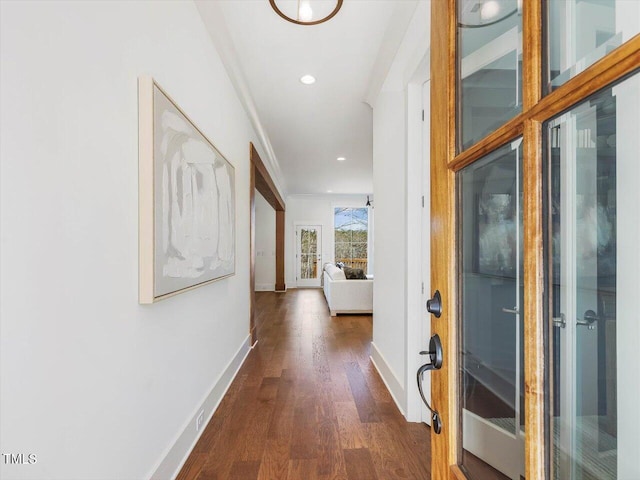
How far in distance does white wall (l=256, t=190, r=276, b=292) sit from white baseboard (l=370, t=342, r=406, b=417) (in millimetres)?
6230

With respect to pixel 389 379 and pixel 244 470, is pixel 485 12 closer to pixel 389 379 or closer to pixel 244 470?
pixel 244 470

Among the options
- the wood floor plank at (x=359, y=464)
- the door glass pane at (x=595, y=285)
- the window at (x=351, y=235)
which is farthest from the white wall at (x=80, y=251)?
the window at (x=351, y=235)

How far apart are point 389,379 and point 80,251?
236 centimetres

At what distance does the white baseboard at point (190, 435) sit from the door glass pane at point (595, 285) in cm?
163

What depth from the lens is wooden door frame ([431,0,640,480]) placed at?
0.49 metres

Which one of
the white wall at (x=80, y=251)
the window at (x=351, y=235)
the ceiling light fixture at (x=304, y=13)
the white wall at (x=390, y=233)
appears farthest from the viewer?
the window at (x=351, y=235)

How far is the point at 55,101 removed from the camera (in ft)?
2.89

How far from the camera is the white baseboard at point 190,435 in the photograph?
1.53m

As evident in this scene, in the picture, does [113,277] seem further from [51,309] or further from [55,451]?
[55,451]

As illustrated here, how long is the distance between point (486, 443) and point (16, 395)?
3.56 ft

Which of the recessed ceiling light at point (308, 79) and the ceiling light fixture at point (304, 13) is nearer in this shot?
the ceiling light fixture at point (304, 13)

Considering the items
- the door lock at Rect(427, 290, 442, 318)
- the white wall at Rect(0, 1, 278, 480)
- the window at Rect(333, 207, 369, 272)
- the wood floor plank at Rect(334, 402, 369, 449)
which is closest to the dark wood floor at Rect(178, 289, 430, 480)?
the wood floor plank at Rect(334, 402, 369, 449)

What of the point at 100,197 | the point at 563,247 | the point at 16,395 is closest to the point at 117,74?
the point at 100,197

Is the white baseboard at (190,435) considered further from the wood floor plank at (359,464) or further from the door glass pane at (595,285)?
the door glass pane at (595,285)
